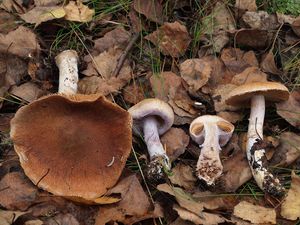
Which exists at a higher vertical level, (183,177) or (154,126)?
(154,126)

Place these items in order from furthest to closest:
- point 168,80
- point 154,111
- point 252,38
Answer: point 252,38
point 168,80
point 154,111

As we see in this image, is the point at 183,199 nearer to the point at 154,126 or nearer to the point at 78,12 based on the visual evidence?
the point at 154,126

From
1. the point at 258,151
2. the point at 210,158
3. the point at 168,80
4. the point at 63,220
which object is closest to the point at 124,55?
the point at 168,80

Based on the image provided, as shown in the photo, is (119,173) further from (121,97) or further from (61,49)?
(61,49)

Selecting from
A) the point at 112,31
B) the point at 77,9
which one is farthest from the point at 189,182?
the point at 77,9

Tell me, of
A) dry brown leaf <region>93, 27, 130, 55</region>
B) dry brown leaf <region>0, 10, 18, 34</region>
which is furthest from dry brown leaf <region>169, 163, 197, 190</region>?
dry brown leaf <region>0, 10, 18, 34</region>

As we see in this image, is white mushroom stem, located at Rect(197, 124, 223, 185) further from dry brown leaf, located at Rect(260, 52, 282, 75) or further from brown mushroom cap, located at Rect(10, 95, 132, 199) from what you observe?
dry brown leaf, located at Rect(260, 52, 282, 75)

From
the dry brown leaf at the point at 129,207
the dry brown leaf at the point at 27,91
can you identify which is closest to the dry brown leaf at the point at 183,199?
the dry brown leaf at the point at 129,207

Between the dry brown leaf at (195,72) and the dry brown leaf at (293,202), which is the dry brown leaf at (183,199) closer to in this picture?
the dry brown leaf at (293,202)
